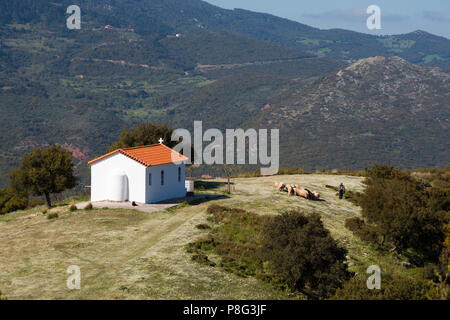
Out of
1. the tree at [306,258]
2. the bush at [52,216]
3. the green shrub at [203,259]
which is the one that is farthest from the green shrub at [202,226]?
the bush at [52,216]

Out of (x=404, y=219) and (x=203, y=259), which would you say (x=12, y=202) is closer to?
(x=203, y=259)

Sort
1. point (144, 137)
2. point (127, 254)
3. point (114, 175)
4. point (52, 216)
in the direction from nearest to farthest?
1. point (127, 254)
2. point (52, 216)
3. point (114, 175)
4. point (144, 137)

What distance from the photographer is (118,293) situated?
2277cm

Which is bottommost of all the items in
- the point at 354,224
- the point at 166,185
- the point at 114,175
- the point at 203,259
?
the point at 354,224

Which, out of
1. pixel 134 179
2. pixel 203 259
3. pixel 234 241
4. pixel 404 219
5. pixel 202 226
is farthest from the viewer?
pixel 134 179

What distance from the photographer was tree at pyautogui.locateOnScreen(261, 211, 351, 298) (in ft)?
86.5

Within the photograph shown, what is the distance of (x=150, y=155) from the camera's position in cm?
4581

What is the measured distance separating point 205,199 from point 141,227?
1089 cm

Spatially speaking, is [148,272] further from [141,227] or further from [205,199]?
[205,199]

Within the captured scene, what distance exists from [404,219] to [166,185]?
2057 cm

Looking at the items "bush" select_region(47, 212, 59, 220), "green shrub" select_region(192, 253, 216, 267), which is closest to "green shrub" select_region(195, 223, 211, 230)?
"green shrub" select_region(192, 253, 216, 267)

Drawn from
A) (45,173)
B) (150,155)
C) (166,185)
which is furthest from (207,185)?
(45,173)

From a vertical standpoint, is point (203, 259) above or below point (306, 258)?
below

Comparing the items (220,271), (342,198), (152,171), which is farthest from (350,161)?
(220,271)
